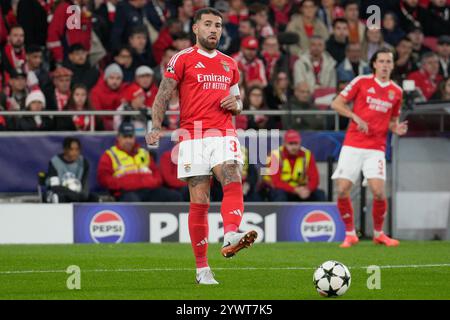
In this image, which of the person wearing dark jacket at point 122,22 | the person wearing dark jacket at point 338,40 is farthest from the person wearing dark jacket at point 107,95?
the person wearing dark jacket at point 338,40

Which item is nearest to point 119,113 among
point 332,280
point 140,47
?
point 140,47

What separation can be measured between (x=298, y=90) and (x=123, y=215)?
11.8ft

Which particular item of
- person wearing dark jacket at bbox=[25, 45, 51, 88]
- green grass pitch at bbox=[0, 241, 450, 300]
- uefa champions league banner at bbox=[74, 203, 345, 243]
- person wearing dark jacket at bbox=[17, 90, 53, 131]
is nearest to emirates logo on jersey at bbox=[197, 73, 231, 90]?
green grass pitch at bbox=[0, 241, 450, 300]

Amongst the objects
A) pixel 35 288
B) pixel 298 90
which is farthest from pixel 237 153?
pixel 298 90

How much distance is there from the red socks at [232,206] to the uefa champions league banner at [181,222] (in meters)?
6.65

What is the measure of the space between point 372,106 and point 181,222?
11.0ft

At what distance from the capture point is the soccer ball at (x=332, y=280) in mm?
8422

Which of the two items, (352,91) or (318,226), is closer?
(352,91)

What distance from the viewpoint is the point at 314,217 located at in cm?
1645

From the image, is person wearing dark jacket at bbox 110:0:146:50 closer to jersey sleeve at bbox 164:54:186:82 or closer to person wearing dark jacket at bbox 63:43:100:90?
person wearing dark jacket at bbox 63:43:100:90

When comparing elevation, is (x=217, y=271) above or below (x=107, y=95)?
below

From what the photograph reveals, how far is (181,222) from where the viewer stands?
53.2 ft

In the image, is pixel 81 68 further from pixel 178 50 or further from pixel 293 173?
pixel 293 173

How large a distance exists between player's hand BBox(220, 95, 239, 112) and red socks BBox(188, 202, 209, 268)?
85 cm
